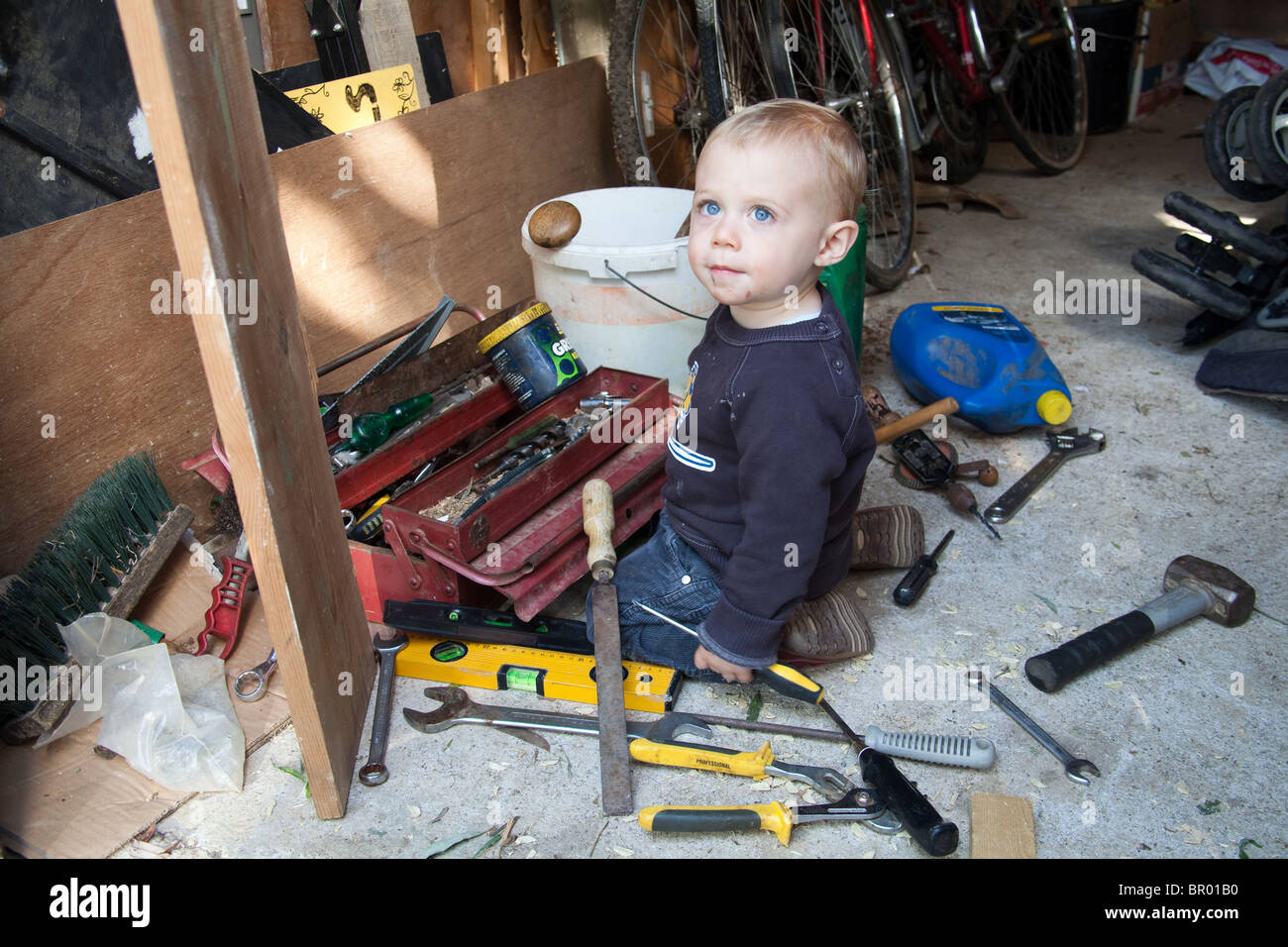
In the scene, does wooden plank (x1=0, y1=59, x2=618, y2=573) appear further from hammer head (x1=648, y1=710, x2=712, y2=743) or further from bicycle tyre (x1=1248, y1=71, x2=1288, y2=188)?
bicycle tyre (x1=1248, y1=71, x2=1288, y2=188)

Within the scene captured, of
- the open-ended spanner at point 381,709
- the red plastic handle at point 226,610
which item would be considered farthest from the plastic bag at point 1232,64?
the red plastic handle at point 226,610

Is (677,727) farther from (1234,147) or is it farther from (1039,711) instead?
(1234,147)

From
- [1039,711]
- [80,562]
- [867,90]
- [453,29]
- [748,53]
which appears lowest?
[1039,711]

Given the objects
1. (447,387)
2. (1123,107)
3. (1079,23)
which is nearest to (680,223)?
(447,387)

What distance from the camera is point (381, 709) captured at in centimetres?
182

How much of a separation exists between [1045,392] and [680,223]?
43.3 inches

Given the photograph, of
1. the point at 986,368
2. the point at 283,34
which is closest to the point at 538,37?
the point at 283,34

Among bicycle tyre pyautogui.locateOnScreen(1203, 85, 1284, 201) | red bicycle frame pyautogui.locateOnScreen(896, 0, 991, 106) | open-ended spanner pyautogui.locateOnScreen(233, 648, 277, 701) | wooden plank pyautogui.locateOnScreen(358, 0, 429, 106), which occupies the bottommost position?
open-ended spanner pyautogui.locateOnScreen(233, 648, 277, 701)

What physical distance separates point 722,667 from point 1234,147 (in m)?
2.48

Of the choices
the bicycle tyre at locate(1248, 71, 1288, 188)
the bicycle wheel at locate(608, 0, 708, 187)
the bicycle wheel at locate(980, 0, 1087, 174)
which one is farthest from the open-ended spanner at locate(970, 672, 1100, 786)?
the bicycle wheel at locate(980, 0, 1087, 174)

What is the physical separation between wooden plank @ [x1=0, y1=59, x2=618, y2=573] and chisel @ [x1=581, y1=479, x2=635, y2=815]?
41.8 inches

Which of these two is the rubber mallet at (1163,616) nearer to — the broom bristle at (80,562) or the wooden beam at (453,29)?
the broom bristle at (80,562)

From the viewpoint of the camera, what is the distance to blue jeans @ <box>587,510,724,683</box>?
190 cm

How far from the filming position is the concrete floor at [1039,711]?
1.57 m
